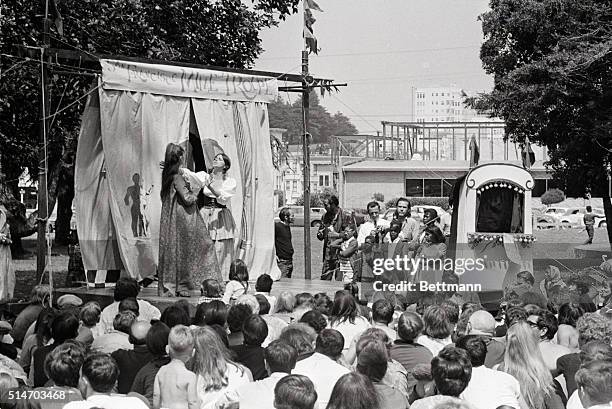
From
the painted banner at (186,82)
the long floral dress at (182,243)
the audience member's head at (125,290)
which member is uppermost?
the painted banner at (186,82)

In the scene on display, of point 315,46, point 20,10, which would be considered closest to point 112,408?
point 315,46

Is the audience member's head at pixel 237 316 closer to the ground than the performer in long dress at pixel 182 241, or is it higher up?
closer to the ground

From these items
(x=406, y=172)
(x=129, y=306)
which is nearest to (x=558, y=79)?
(x=129, y=306)

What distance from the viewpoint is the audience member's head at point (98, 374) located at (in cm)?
517

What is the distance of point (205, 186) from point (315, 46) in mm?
3884

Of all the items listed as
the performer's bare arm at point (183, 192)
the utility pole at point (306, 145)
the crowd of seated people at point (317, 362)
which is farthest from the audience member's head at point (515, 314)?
the utility pole at point (306, 145)

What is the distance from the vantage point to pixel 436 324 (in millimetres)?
6770

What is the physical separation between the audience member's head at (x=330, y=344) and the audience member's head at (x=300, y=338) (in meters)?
0.18

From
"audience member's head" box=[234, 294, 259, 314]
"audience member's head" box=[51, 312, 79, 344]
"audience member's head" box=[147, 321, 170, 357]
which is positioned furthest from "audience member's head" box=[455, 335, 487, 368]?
"audience member's head" box=[51, 312, 79, 344]

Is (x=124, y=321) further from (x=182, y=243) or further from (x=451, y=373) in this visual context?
(x=182, y=243)

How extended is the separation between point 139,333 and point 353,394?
7.89 ft

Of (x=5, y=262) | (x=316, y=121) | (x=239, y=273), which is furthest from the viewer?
(x=316, y=121)

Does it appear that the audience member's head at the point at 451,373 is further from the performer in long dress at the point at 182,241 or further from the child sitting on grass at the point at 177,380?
the performer in long dress at the point at 182,241

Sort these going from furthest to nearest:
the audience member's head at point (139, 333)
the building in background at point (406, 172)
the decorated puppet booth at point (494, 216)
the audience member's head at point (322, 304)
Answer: the building in background at point (406, 172) → the decorated puppet booth at point (494, 216) → the audience member's head at point (322, 304) → the audience member's head at point (139, 333)
